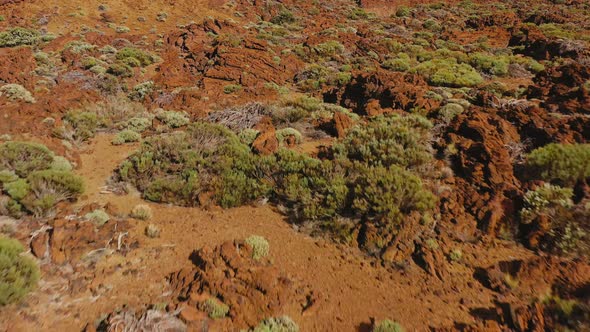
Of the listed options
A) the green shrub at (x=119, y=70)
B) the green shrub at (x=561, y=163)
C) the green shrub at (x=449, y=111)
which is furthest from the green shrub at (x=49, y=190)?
the green shrub at (x=119, y=70)

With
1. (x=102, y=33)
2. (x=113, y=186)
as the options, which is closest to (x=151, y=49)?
(x=102, y=33)

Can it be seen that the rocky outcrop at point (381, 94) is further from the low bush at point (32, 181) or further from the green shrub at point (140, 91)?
the low bush at point (32, 181)

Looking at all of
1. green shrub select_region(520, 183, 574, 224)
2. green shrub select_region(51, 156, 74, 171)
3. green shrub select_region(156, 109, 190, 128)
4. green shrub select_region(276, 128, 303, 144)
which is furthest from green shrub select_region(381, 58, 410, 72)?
green shrub select_region(51, 156, 74, 171)

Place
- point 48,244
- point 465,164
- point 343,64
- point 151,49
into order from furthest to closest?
1. point 151,49
2. point 343,64
3. point 465,164
4. point 48,244

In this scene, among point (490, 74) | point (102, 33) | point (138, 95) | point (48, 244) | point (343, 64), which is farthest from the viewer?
point (102, 33)

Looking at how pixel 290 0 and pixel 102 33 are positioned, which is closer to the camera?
pixel 102 33

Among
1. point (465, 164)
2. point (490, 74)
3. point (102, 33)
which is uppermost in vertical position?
point (490, 74)

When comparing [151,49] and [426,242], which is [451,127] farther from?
[151,49]
